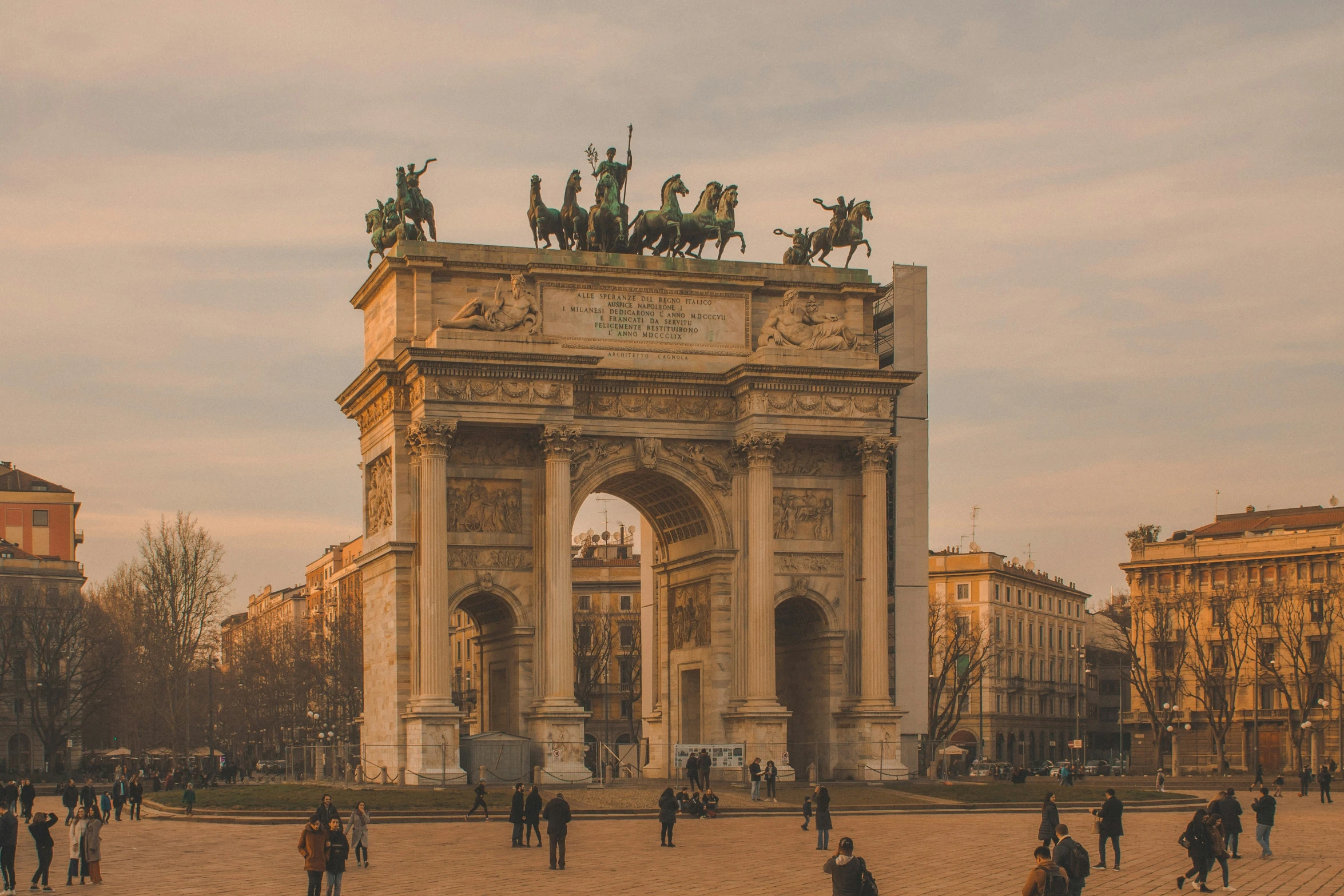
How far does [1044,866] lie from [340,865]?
11.0 meters

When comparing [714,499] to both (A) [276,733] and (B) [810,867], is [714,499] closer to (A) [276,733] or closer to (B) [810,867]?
(B) [810,867]

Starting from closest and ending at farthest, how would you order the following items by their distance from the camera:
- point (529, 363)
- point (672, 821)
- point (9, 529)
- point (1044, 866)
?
point (1044, 866)
point (672, 821)
point (529, 363)
point (9, 529)

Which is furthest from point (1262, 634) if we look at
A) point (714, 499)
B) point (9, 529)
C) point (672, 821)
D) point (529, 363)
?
point (9, 529)

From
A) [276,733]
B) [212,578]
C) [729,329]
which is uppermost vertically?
[729,329]

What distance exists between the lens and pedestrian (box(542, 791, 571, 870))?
109 feet

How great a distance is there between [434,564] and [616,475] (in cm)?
654

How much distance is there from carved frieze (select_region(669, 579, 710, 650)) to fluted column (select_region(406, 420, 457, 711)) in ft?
28.4

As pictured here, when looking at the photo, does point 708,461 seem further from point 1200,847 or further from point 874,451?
point 1200,847

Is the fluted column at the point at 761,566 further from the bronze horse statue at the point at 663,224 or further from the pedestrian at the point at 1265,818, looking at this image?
the pedestrian at the point at 1265,818

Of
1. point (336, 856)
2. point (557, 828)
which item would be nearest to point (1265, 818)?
point (557, 828)

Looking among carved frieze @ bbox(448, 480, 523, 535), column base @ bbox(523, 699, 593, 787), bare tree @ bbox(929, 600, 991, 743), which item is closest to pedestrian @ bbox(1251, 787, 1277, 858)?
column base @ bbox(523, 699, 593, 787)

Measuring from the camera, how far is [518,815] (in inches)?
1471

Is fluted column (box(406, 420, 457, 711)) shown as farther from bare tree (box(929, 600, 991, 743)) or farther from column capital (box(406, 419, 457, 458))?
bare tree (box(929, 600, 991, 743))

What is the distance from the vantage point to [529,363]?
2131 inches
